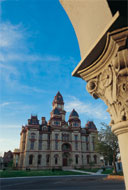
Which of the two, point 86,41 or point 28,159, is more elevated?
point 86,41

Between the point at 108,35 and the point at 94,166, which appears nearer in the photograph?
the point at 108,35

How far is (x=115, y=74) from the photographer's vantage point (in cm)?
242

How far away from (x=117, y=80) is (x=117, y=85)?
0.28 ft

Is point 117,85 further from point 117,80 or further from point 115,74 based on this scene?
point 115,74

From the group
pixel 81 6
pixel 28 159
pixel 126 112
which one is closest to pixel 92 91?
pixel 126 112

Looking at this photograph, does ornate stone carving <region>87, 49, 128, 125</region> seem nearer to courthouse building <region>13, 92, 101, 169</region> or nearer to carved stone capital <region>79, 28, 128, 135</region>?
carved stone capital <region>79, 28, 128, 135</region>

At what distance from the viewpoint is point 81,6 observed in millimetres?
2910

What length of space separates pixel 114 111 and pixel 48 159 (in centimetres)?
4708

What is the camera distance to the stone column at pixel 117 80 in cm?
222

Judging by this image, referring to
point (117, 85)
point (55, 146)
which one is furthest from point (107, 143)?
point (55, 146)

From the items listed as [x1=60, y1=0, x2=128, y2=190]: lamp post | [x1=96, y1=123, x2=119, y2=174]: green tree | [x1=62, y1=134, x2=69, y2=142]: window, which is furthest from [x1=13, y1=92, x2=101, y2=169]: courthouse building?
[x1=60, y1=0, x2=128, y2=190]: lamp post

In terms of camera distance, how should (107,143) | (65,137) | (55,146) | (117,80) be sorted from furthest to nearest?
(65,137) < (55,146) < (107,143) < (117,80)

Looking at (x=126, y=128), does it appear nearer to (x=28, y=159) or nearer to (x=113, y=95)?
(x=113, y=95)

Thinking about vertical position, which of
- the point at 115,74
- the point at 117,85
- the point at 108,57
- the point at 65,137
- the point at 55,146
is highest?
the point at 65,137
